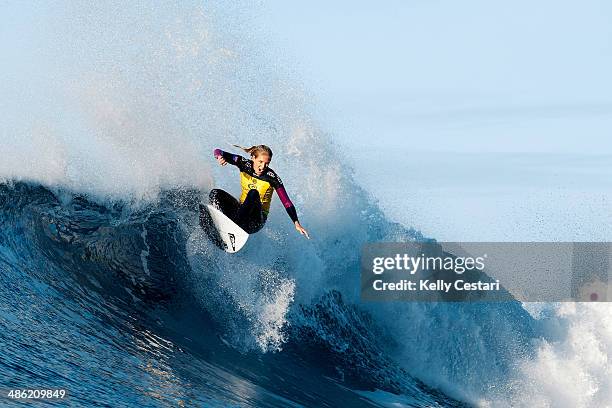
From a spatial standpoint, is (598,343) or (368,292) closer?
(368,292)

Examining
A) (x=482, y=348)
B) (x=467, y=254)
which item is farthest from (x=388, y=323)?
(x=467, y=254)

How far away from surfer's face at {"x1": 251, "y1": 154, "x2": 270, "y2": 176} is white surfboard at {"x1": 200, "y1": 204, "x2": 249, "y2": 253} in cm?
111

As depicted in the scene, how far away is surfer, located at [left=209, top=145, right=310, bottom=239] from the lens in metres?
9.67

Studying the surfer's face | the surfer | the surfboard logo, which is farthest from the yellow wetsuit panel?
the surfboard logo

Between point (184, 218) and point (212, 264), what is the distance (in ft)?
3.36

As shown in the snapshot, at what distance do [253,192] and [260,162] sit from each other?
466mm

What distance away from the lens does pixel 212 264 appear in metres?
11.5

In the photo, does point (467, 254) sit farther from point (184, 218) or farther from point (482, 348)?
point (184, 218)

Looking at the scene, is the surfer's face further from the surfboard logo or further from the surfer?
the surfboard logo

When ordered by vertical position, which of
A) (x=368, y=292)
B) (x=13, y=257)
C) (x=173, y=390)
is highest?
(x=368, y=292)

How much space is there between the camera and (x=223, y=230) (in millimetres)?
10883

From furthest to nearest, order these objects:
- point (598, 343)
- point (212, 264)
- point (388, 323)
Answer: point (598, 343)
point (388, 323)
point (212, 264)

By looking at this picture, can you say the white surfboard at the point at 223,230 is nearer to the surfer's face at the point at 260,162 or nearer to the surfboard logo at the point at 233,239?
the surfboard logo at the point at 233,239

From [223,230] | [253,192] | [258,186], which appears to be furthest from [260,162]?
[223,230]
